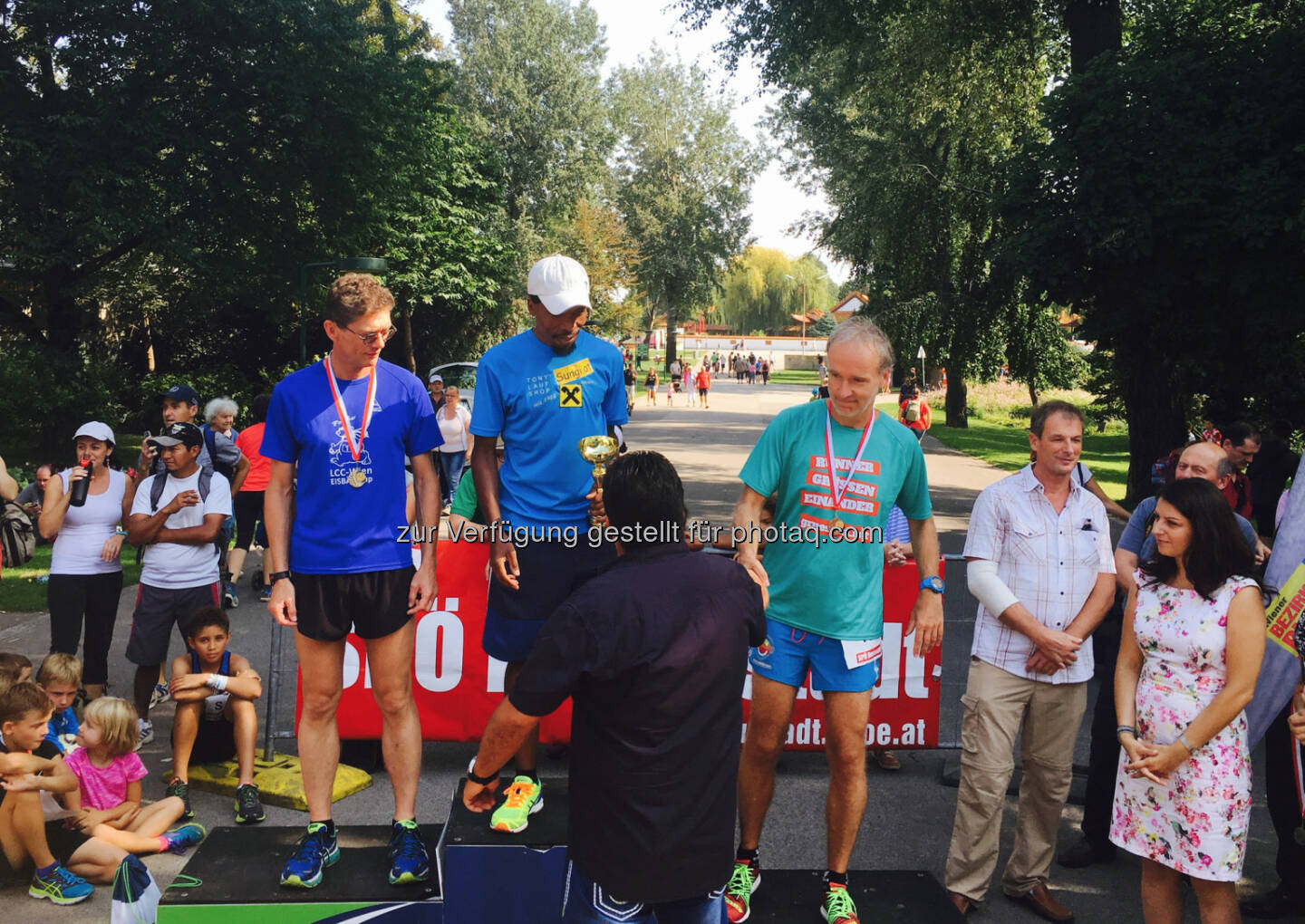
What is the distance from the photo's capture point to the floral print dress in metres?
3.52

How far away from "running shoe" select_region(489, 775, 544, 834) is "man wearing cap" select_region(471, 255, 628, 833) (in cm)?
5

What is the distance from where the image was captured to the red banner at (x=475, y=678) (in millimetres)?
5828

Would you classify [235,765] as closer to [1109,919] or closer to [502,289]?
[1109,919]

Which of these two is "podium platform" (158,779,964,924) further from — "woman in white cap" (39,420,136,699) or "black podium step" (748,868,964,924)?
"woman in white cap" (39,420,136,699)

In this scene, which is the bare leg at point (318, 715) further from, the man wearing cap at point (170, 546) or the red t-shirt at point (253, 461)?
the red t-shirt at point (253, 461)

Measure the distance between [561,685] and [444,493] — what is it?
13.9 m

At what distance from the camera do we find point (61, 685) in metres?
5.09

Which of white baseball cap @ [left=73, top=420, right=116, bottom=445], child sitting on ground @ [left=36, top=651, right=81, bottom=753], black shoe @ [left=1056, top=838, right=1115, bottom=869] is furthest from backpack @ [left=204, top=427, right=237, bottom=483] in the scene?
black shoe @ [left=1056, top=838, right=1115, bottom=869]

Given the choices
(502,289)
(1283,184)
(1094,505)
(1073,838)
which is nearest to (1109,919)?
(1073,838)

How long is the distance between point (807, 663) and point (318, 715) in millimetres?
1854

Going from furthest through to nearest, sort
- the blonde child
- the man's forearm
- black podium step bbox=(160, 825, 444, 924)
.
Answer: the blonde child → black podium step bbox=(160, 825, 444, 924) → the man's forearm

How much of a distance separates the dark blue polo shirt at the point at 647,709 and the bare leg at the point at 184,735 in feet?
11.1

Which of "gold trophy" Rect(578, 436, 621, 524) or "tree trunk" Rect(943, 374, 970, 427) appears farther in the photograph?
"tree trunk" Rect(943, 374, 970, 427)

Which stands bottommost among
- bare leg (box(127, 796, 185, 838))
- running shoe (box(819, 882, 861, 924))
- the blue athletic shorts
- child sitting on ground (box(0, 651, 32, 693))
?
bare leg (box(127, 796, 185, 838))
